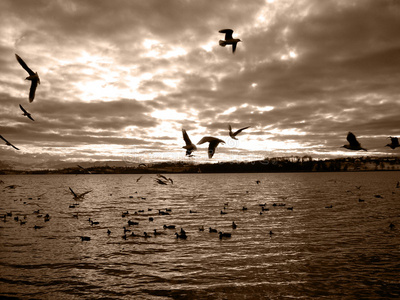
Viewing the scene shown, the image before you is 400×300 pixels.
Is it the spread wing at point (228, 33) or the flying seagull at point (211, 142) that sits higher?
the spread wing at point (228, 33)

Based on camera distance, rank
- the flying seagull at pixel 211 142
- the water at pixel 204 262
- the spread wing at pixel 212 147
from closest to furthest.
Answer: the flying seagull at pixel 211 142
the spread wing at pixel 212 147
the water at pixel 204 262

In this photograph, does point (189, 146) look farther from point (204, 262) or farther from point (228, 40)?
point (204, 262)

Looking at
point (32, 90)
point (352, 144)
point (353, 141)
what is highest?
point (32, 90)

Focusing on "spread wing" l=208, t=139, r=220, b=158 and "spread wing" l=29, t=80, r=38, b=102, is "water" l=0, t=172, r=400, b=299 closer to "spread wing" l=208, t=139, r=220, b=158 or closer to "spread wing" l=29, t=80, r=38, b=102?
"spread wing" l=208, t=139, r=220, b=158

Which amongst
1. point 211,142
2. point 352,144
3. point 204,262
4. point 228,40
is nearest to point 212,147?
point 211,142

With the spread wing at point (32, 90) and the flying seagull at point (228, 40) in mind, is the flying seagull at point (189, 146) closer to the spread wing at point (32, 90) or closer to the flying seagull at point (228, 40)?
the flying seagull at point (228, 40)

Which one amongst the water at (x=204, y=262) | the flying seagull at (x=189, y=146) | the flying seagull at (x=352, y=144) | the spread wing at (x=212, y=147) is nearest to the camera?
the spread wing at (x=212, y=147)

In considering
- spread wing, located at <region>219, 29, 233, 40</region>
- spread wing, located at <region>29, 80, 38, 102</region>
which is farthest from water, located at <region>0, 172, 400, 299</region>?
spread wing, located at <region>219, 29, 233, 40</region>

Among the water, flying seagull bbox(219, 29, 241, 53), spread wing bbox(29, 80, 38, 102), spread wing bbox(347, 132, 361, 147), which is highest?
flying seagull bbox(219, 29, 241, 53)

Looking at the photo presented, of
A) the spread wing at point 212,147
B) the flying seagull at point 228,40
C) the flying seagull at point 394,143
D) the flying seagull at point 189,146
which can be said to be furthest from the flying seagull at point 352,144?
the flying seagull at point 189,146

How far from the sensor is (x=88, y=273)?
18484mm

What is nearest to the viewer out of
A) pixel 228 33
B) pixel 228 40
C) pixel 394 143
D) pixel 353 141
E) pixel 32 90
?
pixel 32 90

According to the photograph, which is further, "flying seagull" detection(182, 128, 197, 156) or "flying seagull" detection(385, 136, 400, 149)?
"flying seagull" detection(385, 136, 400, 149)

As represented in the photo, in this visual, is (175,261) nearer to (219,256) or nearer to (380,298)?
(219,256)
